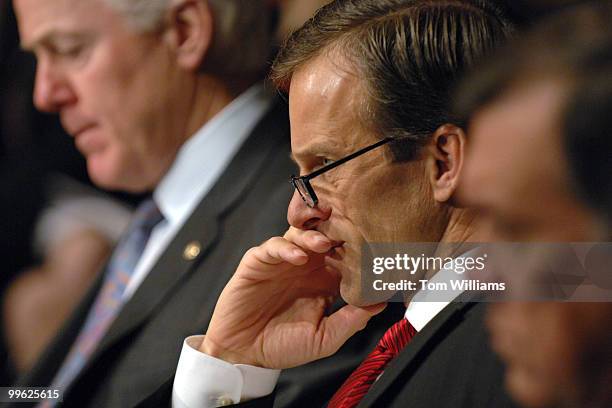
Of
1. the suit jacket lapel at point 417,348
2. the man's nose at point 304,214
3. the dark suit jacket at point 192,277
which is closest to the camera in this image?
the suit jacket lapel at point 417,348

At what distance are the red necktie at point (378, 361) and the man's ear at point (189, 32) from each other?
786 millimetres

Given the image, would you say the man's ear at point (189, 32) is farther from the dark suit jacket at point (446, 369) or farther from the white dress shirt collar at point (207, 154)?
Answer: the dark suit jacket at point (446, 369)

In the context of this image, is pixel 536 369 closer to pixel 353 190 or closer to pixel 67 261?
pixel 353 190

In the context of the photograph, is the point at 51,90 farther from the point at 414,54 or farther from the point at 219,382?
the point at 414,54

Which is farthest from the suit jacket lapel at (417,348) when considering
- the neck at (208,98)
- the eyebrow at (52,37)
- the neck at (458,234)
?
the eyebrow at (52,37)

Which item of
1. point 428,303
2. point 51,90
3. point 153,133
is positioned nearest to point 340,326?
point 428,303

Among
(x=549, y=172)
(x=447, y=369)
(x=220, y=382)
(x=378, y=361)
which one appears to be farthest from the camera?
(x=220, y=382)

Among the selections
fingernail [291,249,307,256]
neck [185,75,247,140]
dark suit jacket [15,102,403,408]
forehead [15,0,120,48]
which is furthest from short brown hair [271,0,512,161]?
forehead [15,0,120,48]

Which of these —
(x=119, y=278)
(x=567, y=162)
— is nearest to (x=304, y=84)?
(x=567, y=162)

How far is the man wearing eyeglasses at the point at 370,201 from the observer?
1.61 m

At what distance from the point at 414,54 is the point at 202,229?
64cm

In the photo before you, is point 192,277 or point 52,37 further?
point 52,37

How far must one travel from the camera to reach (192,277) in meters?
2.02

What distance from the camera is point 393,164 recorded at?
1.65 m
